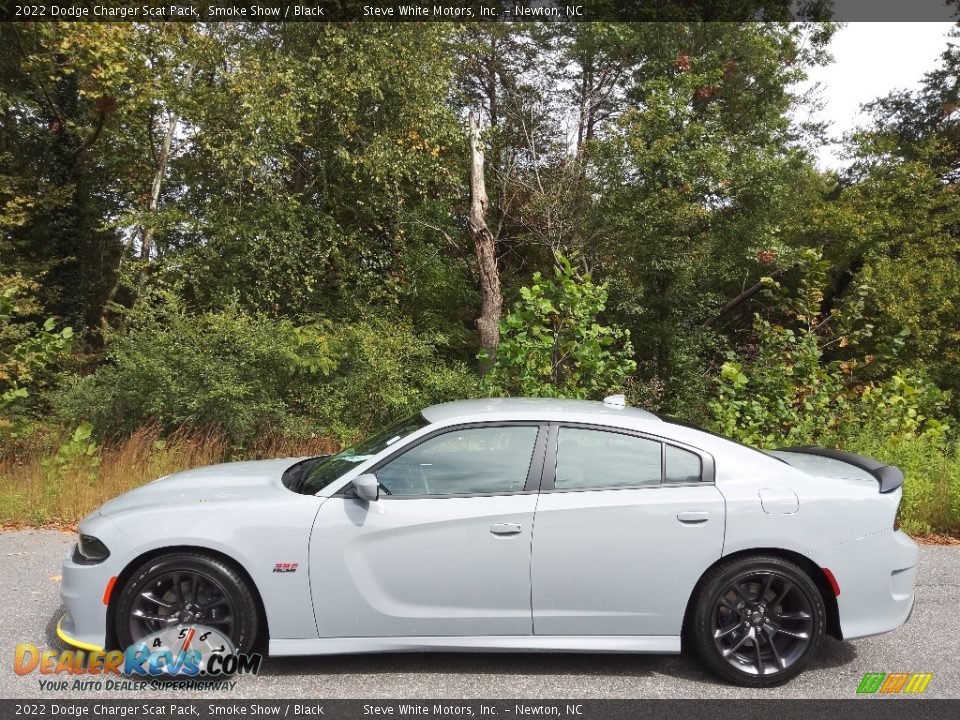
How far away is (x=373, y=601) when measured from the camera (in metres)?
4.05

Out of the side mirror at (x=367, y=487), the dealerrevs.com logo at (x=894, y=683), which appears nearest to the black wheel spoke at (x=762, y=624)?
the dealerrevs.com logo at (x=894, y=683)

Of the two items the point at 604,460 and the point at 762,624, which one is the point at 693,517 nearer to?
the point at 604,460

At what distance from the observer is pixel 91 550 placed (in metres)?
4.13

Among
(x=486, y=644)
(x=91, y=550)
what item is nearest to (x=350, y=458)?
(x=486, y=644)

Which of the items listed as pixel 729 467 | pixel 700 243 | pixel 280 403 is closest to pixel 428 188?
pixel 700 243

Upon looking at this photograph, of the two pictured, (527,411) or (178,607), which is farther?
(527,411)

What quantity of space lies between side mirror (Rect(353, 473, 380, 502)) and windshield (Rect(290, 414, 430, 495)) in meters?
0.31

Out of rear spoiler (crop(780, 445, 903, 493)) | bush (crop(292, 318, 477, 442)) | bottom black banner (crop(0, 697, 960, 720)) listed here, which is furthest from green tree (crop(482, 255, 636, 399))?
bottom black banner (crop(0, 697, 960, 720))

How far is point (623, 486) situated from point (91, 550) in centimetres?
285

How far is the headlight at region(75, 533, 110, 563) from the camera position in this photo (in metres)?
4.06

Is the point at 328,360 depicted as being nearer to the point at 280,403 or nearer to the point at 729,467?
the point at 280,403

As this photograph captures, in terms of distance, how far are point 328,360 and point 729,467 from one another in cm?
832

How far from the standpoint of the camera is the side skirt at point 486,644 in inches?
160

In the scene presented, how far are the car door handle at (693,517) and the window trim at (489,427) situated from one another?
76 centimetres
